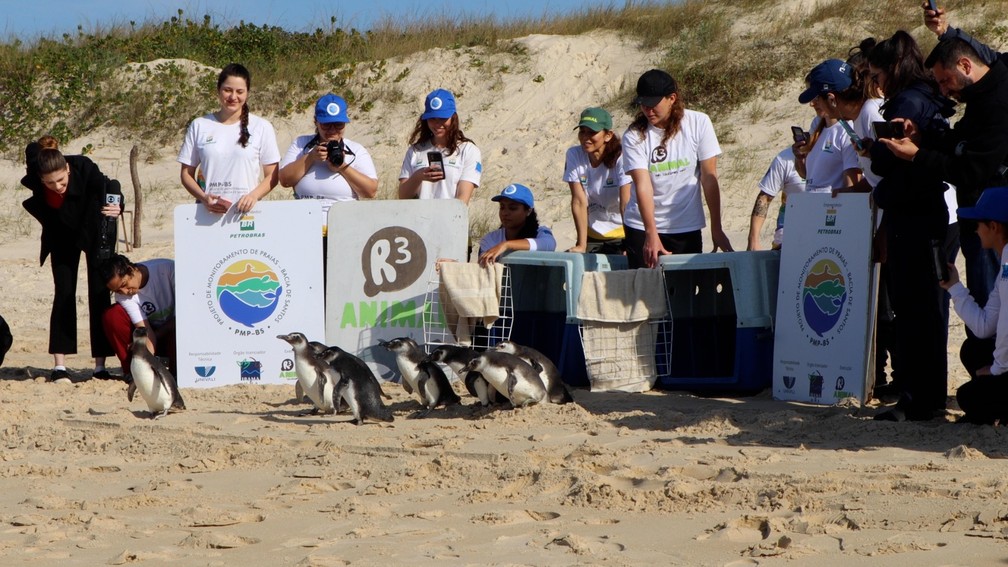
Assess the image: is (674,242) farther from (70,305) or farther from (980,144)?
(70,305)

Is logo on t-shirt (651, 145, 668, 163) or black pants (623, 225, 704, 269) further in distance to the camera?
black pants (623, 225, 704, 269)

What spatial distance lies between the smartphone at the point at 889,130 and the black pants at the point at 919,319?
1.65ft

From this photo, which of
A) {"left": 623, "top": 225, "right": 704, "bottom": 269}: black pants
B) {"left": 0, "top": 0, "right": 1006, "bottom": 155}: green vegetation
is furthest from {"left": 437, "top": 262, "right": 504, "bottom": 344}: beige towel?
{"left": 0, "top": 0, "right": 1006, "bottom": 155}: green vegetation

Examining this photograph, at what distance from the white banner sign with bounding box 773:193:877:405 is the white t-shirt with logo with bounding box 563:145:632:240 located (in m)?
1.34

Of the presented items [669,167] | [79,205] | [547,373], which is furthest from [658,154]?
[79,205]

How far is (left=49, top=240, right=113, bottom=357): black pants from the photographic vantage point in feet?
27.6

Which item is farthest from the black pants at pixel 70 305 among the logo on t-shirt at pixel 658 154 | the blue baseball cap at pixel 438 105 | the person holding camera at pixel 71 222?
the logo on t-shirt at pixel 658 154

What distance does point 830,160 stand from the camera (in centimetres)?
735

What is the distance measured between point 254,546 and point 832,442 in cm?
276

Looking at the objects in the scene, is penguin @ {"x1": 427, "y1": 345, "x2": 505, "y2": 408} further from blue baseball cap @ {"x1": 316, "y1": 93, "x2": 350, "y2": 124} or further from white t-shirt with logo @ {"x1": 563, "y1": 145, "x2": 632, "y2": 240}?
blue baseball cap @ {"x1": 316, "y1": 93, "x2": 350, "y2": 124}

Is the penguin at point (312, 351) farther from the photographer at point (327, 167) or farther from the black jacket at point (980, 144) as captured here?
the black jacket at point (980, 144)

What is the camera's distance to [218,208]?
8180 millimetres

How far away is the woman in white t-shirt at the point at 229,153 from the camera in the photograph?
8188mm

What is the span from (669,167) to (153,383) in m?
3.36
